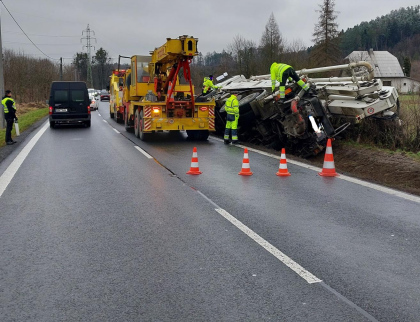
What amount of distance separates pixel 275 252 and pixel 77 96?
19.7 m

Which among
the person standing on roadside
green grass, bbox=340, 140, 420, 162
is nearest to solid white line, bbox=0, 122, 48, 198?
the person standing on roadside

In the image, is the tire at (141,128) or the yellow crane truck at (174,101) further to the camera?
the tire at (141,128)

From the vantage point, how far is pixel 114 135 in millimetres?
19266

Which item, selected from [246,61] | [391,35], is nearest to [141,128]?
[246,61]

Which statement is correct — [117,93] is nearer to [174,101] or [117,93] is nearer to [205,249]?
[174,101]

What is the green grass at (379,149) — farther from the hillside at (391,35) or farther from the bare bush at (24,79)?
the hillside at (391,35)

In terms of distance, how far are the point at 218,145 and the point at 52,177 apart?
261 inches

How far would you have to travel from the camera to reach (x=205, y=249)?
17.4 ft

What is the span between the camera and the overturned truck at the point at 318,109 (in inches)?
485

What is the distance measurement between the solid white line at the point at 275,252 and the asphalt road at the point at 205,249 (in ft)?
0.04

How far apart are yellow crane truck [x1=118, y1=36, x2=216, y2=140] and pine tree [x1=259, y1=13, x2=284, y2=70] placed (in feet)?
84.3

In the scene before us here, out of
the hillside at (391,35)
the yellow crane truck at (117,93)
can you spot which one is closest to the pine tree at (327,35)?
the yellow crane truck at (117,93)

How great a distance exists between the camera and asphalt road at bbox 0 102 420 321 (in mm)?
3920

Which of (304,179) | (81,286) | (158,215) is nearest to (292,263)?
(81,286)
